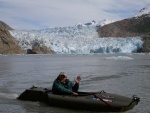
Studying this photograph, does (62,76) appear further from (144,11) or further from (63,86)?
(144,11)

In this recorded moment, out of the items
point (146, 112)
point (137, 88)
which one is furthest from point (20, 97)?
point (137, 88)

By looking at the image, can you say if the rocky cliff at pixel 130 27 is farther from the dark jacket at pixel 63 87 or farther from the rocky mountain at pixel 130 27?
the dark jacket at pixel 63 87

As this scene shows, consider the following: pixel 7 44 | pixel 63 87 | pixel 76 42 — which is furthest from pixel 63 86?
pixel 7 44

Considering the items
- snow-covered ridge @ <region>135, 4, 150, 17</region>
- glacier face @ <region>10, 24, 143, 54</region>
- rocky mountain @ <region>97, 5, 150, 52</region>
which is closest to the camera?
glacier face @ <region>10, 24, 143, 54</region>

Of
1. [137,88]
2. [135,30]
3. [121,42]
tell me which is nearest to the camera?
[137,88]

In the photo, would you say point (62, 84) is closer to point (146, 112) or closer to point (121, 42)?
point (146, 112)

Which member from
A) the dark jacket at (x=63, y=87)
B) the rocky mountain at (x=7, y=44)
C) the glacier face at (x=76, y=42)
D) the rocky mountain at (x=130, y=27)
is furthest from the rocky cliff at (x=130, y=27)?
the dark jacket at (x=63, y=87)

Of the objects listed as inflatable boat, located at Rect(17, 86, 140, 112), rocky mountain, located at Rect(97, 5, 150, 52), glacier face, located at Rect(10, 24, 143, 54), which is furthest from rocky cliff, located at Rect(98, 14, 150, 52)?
inflatable boat, located at Rect(17, 86, 140, 112)

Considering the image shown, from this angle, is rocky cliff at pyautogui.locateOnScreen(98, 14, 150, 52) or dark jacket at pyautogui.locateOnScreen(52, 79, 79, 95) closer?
dark jacket at pyautogui.locateOnScreen(52, 79, 79, 95)

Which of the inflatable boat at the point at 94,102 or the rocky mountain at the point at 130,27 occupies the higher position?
the rocky mountain at the point at 130,27

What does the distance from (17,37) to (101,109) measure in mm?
79358

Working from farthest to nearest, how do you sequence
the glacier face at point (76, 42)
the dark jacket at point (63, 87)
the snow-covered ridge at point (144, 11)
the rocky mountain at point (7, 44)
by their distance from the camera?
the snow-covered ridge at point (144, 11) < the rocky mountain at point (7, 44) < the glacier face at point (76, 42) < the dark jacket at point (63, 87)

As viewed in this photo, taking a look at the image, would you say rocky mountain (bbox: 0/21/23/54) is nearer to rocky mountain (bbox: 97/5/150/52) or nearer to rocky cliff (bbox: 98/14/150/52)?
rocky mountain (bbox: 97/5/150/52)

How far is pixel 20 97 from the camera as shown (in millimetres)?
12711
